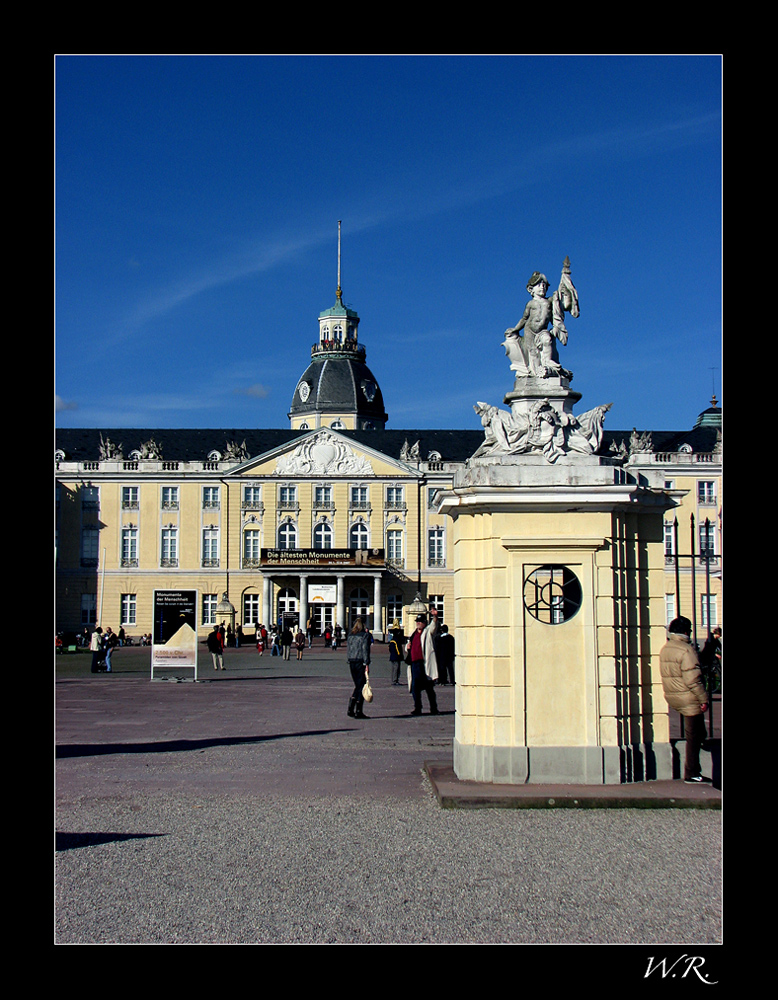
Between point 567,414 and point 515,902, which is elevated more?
point 567,414

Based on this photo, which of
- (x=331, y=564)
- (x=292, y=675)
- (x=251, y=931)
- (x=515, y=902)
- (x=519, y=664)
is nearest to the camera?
(x=251, y=931)

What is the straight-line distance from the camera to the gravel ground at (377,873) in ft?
21.3

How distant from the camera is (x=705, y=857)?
8.15 meters

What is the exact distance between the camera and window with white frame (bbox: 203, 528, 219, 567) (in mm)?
69688

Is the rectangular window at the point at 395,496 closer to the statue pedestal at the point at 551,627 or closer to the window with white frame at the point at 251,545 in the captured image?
the window with white frame at the point at 251,545

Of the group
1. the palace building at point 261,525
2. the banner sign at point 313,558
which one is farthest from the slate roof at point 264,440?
the banner sign at point 313,558

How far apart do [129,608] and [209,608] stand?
505cm

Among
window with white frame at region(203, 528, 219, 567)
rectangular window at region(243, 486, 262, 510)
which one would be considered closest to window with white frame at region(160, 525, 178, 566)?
window with white frame at region(203, 528, 219, 567)

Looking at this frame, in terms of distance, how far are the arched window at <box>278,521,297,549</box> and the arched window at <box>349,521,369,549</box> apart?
3.58 meters

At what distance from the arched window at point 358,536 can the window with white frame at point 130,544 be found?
13.6 metres

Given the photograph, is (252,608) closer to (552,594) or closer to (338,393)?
(338,393)
